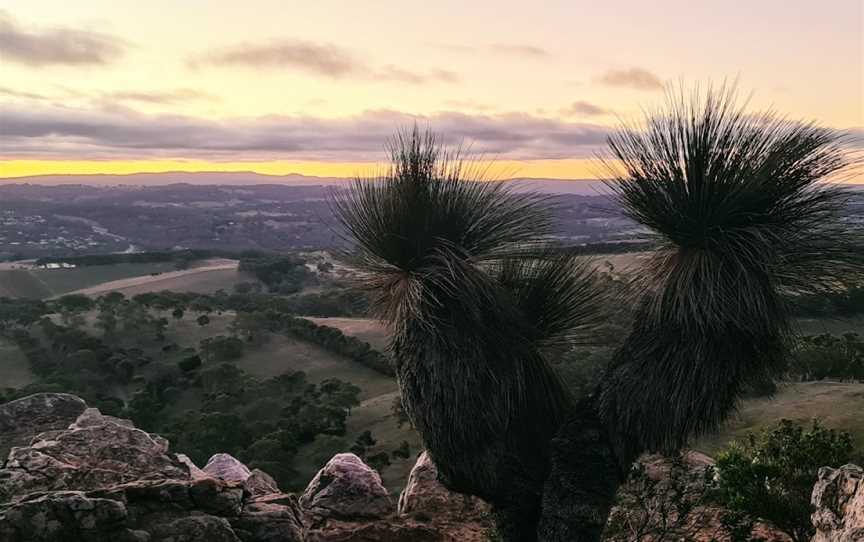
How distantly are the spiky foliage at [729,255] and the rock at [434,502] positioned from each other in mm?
5156

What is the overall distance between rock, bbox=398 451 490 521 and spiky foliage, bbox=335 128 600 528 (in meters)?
3.46

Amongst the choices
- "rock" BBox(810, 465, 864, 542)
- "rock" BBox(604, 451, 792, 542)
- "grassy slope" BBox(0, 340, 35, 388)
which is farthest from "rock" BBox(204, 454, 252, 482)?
"grassy slope" BBox(0, 340, 35, 388)

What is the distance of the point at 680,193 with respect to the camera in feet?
18.4

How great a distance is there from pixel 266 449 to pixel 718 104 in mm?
23529

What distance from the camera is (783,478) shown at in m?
6.77

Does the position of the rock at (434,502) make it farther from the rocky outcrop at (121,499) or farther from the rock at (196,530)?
the rock at (196,530)

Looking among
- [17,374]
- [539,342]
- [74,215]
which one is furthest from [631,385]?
[74,215]

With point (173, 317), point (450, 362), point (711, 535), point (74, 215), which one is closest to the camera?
point (450, 362)

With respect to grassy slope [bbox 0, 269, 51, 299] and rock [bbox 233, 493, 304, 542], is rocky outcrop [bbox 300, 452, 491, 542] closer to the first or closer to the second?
rock [bbox 233, 493, 304, 542]

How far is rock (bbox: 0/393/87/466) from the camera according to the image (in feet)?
33.6

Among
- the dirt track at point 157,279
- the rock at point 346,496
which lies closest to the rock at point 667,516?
the rock at point 346,496

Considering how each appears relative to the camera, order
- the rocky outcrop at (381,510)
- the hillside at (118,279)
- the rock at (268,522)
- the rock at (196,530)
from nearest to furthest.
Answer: the rock at (196,530) → the rock at (268,522) → the rocky outcrop at (381,510) → the hillside at (118,279)

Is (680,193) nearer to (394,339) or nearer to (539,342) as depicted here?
(539,342)

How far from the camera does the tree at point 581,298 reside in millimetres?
5391
